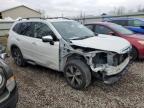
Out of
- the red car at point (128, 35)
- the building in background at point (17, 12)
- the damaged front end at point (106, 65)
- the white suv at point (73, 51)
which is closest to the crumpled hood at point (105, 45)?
the white suv at point (73, 51)

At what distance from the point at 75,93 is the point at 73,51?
3.22ft

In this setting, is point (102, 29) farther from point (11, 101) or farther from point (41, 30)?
point (11, 101)

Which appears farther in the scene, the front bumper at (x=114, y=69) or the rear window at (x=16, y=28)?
the rear window at (x=16, y=28)

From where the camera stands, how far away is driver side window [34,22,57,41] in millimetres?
4965

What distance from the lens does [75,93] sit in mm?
4227

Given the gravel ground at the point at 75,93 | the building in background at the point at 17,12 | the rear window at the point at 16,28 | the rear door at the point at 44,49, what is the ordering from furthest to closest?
the building in background at the point at 17,12
the rear window at the point at 16,28
the rear door at the point at 44,49
the gravel ground at the point at 75,93

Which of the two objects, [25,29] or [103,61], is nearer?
[103,61]

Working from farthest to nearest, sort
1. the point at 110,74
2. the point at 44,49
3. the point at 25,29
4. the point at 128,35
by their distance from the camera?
1. the point at 128,35
2. the point at 25,29
3. the point at 44,49
4. the point at 110,74

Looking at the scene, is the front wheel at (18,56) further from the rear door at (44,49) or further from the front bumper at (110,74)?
the front bumper at (110,74)

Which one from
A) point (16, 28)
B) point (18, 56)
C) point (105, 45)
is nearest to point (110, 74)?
point (105, 45)

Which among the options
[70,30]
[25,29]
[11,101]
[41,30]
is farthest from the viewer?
[25,29]

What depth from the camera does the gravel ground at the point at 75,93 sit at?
376cm

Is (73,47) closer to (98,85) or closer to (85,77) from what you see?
(85,77)

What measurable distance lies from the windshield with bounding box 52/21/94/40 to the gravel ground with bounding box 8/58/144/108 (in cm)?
125
